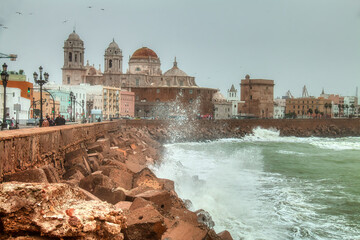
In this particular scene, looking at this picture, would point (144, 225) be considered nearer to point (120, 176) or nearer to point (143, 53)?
point (120, 176)

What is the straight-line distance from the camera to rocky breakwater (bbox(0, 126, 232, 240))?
316 cm

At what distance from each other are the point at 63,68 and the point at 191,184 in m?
62.7

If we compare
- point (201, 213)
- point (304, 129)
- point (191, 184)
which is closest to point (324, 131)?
point (304, 129)

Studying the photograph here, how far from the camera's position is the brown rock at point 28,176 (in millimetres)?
4879

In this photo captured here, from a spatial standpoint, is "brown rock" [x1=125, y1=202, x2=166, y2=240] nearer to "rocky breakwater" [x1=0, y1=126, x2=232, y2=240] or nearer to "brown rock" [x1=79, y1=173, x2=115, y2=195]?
"rocky breakwater" [x1=0, y1=126, x2=232, y2=240]

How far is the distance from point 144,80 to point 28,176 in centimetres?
6963

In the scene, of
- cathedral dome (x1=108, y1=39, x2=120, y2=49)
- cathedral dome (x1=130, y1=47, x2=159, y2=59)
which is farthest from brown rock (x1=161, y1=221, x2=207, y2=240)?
cathedral dome (x1=130, y1=47, x2=159, y2=59)

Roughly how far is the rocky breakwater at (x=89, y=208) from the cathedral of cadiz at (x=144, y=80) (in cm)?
6160

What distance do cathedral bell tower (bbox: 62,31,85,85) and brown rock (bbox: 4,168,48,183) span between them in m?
66.4

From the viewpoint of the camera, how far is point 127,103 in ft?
227

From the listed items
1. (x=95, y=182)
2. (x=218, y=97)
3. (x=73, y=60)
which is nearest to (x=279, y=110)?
(x=218, y=97)

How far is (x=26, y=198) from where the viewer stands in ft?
10.7

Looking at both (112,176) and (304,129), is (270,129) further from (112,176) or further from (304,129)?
(112,176)

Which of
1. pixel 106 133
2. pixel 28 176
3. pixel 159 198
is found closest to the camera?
pixel 28 176
